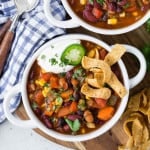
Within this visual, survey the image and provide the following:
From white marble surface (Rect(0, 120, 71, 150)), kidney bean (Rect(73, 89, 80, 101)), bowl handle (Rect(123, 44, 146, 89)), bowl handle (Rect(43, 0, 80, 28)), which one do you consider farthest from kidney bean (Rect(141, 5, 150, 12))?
white marble surface (Rect(0, 120, 71, 150))

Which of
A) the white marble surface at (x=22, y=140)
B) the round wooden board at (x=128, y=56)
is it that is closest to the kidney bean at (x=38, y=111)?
the round wooden board at (x=128, y=56)

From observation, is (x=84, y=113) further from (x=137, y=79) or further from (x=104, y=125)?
(x=137, y=79)

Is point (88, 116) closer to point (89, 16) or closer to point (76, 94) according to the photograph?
point (76, 94)

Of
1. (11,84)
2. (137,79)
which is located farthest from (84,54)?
(11,84)

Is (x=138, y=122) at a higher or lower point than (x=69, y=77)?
lower

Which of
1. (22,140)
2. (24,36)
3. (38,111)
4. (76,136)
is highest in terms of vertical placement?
(24,36)

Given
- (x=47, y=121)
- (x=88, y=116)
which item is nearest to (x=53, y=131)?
(x=47, y=121)
